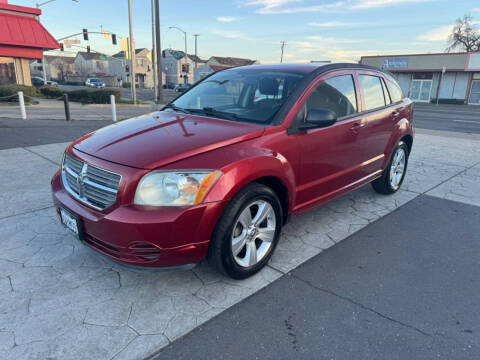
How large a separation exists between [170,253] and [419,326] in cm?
184

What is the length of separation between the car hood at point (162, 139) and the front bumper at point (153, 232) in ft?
1.20

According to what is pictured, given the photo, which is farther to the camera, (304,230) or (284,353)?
(304,230)

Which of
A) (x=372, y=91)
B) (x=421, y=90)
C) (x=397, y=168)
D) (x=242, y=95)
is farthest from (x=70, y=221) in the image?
(x=421, y=90)

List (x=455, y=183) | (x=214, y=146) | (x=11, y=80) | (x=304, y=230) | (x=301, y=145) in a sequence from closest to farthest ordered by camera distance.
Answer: (x=214, y=146) < (x=301, y=145) < (x=304, y=230) < (x=455, y=183) < (x=11, y=80)

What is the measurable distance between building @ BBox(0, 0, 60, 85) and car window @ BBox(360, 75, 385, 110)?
21638mm

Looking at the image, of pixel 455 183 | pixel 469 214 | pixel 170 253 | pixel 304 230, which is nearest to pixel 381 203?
pixel 469 214

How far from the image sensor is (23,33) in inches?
806

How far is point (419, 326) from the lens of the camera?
8.21 ft

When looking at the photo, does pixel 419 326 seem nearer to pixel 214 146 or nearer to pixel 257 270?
pixel 257 270

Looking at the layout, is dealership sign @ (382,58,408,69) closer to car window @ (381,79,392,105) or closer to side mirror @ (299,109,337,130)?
car window @ (381,79,392,105)

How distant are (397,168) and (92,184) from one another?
4353 millimetres

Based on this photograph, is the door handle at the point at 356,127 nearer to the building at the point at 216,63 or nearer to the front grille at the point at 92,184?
the front grille at the point at 92,184

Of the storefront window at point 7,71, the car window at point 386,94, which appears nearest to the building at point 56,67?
the storefront window at point 7,71

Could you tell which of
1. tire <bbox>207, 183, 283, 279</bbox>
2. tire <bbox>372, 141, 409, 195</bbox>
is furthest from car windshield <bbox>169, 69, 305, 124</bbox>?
tire <bbox>372, 141, 409, 195</bbox>
